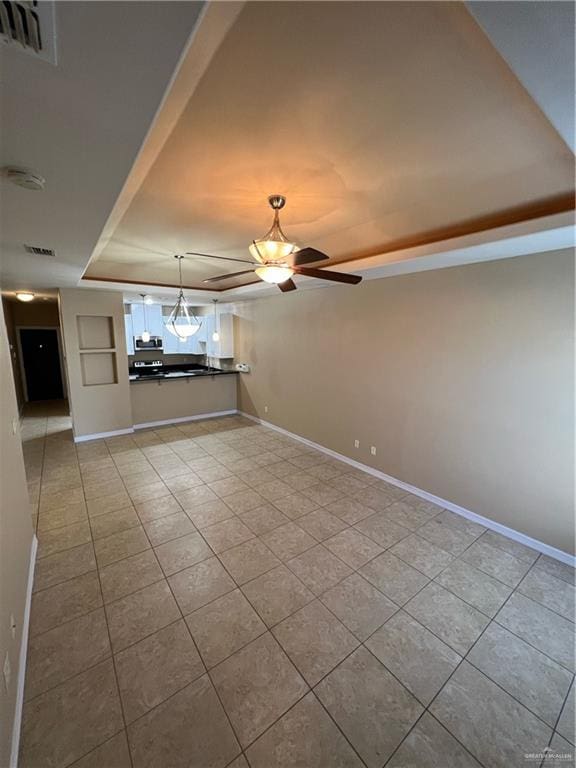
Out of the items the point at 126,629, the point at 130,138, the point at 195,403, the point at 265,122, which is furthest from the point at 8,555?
the point at 195,403

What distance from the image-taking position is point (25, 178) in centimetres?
152

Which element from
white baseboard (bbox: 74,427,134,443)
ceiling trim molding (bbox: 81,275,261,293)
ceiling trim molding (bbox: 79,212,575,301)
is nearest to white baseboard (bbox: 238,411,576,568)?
ceiling trim molding (bbox: 79,212,575,301)

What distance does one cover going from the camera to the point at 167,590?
2271mm

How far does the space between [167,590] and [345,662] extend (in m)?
1.35

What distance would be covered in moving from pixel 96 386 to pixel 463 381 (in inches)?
226

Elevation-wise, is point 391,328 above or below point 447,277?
below

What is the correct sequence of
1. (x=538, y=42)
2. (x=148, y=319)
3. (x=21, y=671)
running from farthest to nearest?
(x=148, y=319) < (x=21, y=671) < (x=538, y=42)

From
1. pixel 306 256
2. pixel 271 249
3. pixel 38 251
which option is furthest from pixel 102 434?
pixel 306 256

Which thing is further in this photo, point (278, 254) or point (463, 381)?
point (463, 381)

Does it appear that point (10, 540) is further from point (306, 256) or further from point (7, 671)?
point (306, 256)

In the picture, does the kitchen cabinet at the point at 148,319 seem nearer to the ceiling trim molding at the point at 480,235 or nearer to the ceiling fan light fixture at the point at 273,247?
the ceiling trim molding at the point at 480,235

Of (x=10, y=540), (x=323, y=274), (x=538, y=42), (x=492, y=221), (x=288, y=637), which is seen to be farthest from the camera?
(x=323, y=274)

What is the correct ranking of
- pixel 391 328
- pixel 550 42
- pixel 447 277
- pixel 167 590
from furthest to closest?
pixel 391 328 < pixel 447 277 < pixel 167 590 < pixel 550 42

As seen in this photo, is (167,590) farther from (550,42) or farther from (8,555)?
(550,42)
